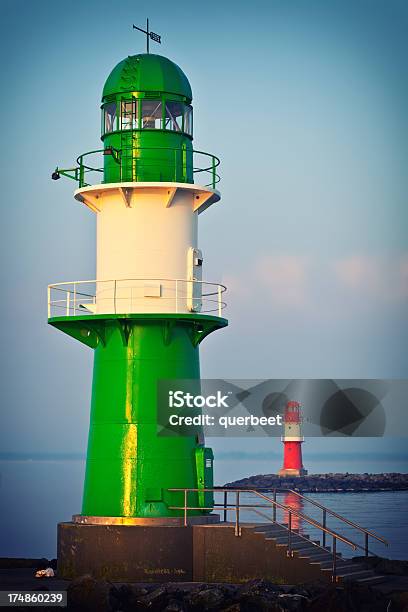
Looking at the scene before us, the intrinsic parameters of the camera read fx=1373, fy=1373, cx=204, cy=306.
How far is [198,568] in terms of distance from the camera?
23.7m

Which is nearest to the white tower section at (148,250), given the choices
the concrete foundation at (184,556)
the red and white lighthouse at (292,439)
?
the concrete foundation at (184,556)

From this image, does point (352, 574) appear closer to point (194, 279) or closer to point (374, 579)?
point (374, 579)

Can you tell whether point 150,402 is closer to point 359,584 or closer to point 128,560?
point 128,560

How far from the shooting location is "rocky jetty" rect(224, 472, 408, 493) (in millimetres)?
85812

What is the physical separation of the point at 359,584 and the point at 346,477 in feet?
242

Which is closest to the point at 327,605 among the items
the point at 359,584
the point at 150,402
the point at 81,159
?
the point at 359,584

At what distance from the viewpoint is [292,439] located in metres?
73.2

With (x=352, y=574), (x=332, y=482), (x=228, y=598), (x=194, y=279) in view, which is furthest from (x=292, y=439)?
(x=228, y=598)

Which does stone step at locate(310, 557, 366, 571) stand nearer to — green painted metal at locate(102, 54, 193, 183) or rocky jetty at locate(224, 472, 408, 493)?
green painted metal at locate(102, 54, 193, 183)

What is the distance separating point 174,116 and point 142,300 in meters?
3.56

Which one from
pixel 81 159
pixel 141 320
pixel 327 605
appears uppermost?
pixel 81 159

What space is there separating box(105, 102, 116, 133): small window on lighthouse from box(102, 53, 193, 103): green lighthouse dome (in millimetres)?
168

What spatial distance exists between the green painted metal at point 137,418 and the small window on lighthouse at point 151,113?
3656 millimetres

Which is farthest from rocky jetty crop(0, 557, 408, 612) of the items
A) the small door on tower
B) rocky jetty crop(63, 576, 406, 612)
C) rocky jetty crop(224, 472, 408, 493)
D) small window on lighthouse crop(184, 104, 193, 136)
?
rocky jetty crop(224, 472, 408, 493)
